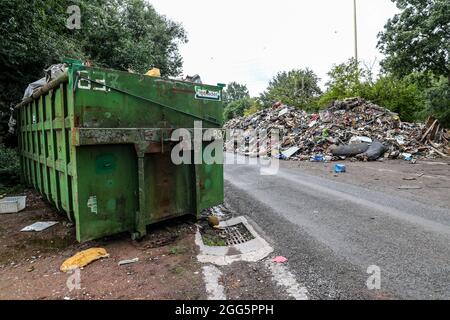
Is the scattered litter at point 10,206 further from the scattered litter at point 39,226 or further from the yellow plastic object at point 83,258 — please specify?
the yellow plastic object at point 83,258

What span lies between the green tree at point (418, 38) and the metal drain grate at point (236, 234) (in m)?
14.5

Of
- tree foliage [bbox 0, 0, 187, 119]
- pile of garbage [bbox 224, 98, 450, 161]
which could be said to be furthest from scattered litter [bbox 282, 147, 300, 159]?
tree foliage [bbox 0, 0, 187, 119]

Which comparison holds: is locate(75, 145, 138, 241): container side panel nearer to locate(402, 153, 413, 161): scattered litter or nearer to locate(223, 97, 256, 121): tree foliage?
locate(402, 153, 413, 161): scattered litter

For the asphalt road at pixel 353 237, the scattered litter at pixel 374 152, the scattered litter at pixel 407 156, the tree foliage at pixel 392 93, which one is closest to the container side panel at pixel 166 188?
the asphalt road at pixel 353 237

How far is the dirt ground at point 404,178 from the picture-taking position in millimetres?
6066

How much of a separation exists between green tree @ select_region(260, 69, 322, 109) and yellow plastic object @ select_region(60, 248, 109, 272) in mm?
21635

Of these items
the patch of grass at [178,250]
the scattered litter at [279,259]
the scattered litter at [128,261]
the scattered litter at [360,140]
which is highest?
the scattered litter at [360,140]

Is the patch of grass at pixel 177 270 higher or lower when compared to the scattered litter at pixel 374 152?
lower

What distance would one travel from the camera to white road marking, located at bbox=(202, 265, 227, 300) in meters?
Answer: 2.48

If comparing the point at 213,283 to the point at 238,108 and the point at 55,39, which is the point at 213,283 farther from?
the point at 238,108

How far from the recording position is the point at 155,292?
2533 millimetres
